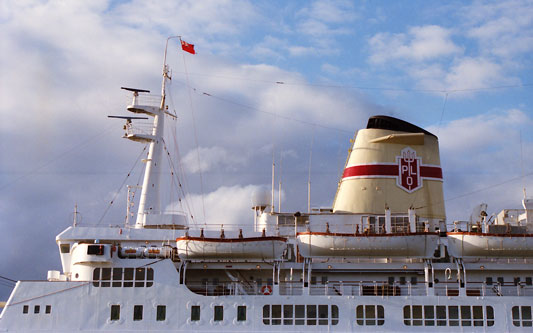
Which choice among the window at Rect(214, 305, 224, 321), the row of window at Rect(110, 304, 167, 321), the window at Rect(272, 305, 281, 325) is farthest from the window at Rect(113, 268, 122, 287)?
the window at Rect(272, 305, 281, 325)

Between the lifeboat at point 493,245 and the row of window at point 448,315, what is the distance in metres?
2.28

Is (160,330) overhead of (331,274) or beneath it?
beneath

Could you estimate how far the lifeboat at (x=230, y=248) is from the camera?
977 inches

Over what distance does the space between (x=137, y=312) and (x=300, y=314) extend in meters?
6.78

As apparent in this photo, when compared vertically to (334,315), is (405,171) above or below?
above

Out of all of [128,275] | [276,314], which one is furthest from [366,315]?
[128,275]

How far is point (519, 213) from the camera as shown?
94.6 ft

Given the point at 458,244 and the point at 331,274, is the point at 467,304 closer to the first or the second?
the point at 458,244

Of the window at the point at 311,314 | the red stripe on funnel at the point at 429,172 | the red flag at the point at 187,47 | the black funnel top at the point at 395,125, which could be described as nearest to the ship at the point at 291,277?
the window at the point at 311,314

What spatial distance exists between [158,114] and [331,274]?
11.7m

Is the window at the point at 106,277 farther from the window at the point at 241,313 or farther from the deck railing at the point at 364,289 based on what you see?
the window at the point at 241,313

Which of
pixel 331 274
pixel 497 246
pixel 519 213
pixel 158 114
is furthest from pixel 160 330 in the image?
pixel 519 213

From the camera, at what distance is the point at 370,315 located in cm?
2434

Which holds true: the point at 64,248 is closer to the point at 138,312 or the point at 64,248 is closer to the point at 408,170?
the point at 138,312
